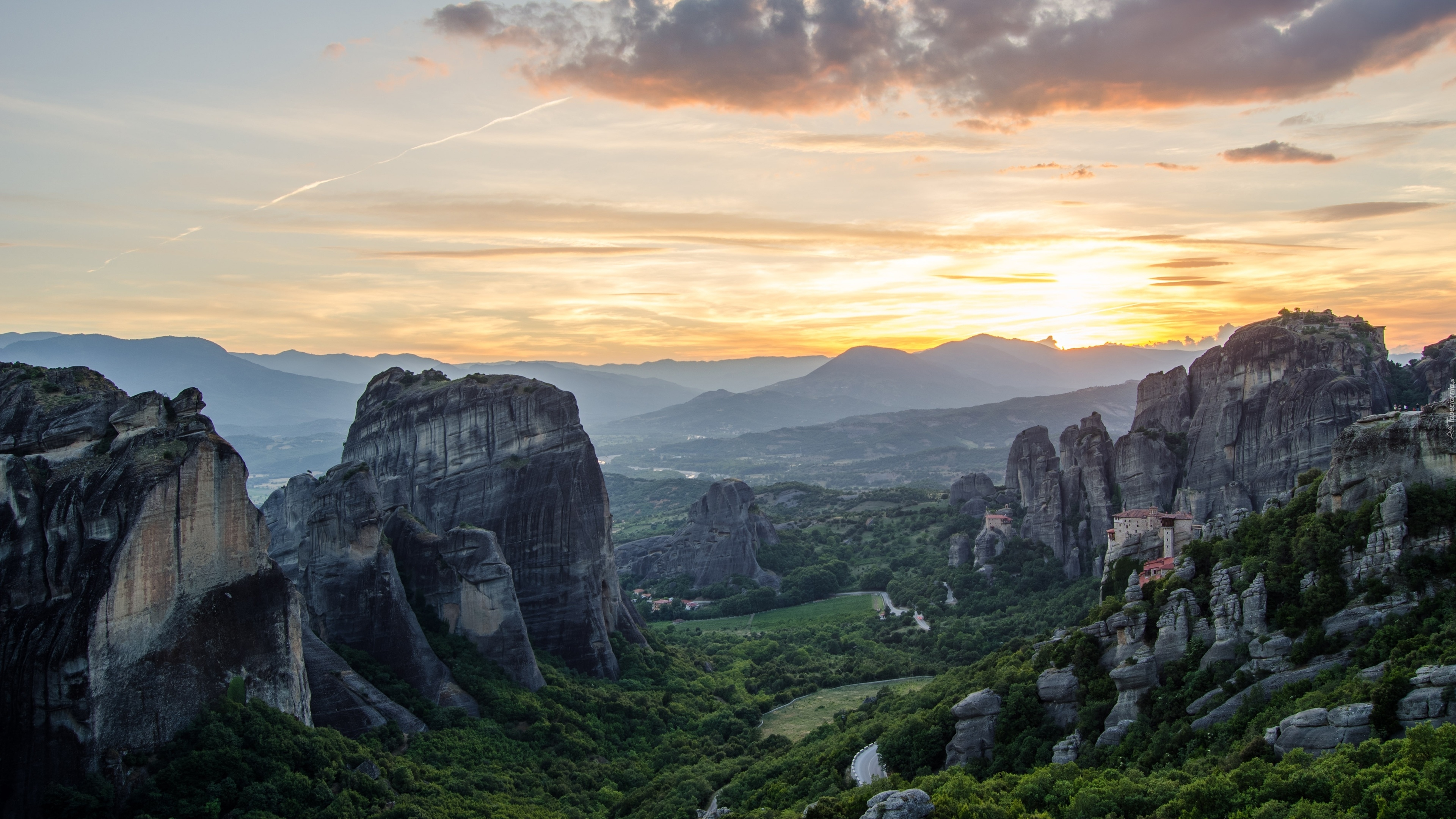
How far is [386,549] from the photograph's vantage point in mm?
49719

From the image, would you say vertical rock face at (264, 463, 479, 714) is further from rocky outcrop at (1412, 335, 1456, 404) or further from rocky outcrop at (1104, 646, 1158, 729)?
rocky outcrop at (1412, 335, 1456, 404)

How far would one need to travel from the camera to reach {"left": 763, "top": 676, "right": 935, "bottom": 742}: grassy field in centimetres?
6062

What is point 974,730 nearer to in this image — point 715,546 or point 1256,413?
point 1256,413

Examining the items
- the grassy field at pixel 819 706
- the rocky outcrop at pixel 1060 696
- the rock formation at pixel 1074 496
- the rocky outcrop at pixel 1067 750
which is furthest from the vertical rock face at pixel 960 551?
the rocky outcrop at pixel 1067 750

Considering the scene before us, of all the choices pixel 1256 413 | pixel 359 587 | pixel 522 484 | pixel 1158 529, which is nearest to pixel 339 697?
pixel 359 587

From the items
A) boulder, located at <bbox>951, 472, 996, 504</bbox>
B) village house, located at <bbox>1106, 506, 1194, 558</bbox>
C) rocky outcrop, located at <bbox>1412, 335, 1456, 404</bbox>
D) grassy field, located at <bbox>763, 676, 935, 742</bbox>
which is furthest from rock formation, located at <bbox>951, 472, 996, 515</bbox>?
village house, located at <bbox>1106, 506, 1194, 558</bbox>

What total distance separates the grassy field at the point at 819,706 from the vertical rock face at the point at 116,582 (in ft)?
102

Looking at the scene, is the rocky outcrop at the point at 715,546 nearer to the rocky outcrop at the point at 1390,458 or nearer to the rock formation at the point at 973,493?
the rock formation at the point at 973,493

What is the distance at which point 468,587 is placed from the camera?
54188mm

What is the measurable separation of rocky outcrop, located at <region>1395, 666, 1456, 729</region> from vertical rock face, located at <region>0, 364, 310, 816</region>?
3644 centimetres

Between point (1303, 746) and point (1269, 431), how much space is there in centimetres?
4887

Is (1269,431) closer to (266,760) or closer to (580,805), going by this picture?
(580,805)

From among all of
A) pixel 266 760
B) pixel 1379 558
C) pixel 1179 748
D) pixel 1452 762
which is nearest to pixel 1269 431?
pixel 1379 558

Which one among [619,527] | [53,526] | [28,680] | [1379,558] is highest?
[53,526]
